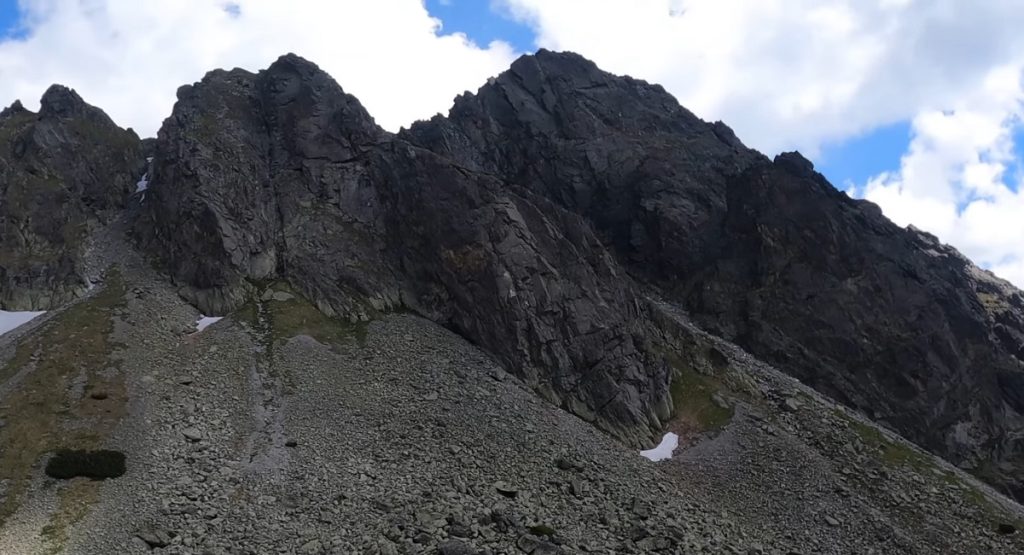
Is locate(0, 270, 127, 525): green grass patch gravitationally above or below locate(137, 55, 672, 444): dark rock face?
below

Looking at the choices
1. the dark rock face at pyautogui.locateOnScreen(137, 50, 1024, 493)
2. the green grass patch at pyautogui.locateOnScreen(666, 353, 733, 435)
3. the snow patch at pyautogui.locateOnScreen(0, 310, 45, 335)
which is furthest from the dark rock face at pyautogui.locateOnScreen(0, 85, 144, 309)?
the green grass patch at pyautogui.locateOnScreen(666, 353, 733, 435)

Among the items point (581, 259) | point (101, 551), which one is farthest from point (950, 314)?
point (101, 551)

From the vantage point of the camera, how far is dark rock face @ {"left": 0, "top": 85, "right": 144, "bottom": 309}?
2682 inches

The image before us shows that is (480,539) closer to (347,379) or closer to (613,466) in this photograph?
(613,466)

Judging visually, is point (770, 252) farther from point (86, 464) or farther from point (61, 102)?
point (61, 102)

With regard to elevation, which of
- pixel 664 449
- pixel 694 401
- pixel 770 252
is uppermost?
pixel 770 252

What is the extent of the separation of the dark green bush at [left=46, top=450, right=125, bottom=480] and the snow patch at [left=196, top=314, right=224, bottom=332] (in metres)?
21.2

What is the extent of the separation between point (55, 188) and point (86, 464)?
5497 centimetres

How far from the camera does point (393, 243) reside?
3118 inches

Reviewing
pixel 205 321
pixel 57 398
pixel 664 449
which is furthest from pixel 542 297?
pixel 57 398

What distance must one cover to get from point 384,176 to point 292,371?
34.8m

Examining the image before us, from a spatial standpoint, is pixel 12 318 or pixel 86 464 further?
pixel 12 318

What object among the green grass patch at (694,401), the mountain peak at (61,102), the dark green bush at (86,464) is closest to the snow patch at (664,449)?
the green grass patch at (694,401)

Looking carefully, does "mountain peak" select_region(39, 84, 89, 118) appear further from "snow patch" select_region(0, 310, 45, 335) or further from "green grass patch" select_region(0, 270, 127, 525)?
"green grass patch" select_region(0, 270, 127, 525)
